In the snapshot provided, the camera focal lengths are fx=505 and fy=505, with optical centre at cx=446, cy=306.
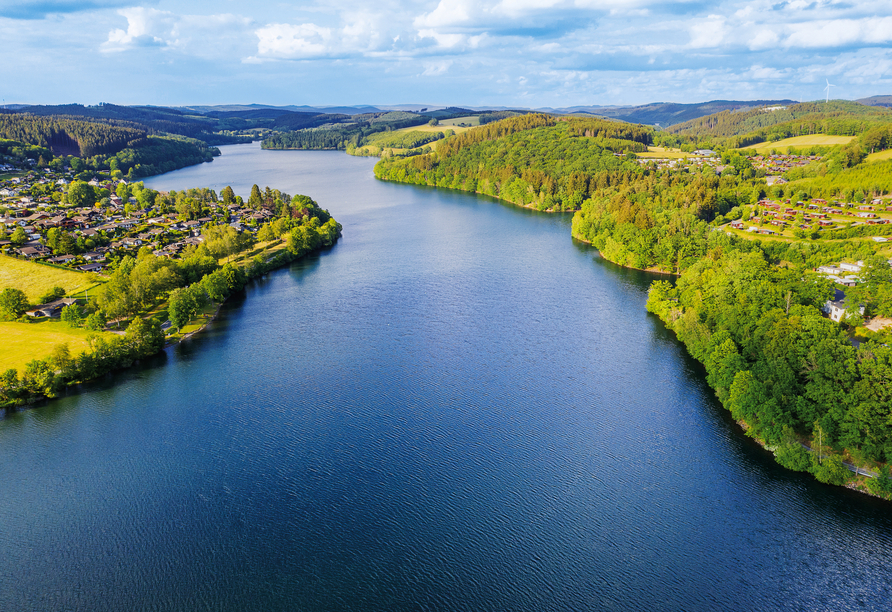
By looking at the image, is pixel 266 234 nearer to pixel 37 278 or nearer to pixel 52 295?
pixel 37 278

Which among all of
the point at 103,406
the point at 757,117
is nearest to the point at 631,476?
the point at 103,406

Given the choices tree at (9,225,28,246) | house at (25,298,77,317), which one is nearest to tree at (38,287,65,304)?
house at (25,298,77,317)

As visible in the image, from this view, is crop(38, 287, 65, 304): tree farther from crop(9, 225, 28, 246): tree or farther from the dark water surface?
crop(9, 225, 28, 246): tree

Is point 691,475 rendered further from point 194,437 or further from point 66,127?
point 66,127

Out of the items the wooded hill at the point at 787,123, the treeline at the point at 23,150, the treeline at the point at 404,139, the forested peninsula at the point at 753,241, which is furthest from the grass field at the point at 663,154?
the treeline at the point at 23,150

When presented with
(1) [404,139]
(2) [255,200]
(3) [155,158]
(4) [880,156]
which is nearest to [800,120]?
(4) [880,156]

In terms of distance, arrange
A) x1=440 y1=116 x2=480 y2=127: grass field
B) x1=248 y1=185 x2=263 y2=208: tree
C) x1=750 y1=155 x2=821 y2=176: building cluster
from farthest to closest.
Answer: x1=440 y1=116 x2=480 y2=127: grass field, x1=750 y1=155 x2=821 y2=176: building cluster, x1=248 y1=185 x2=263 y2=208: tree
